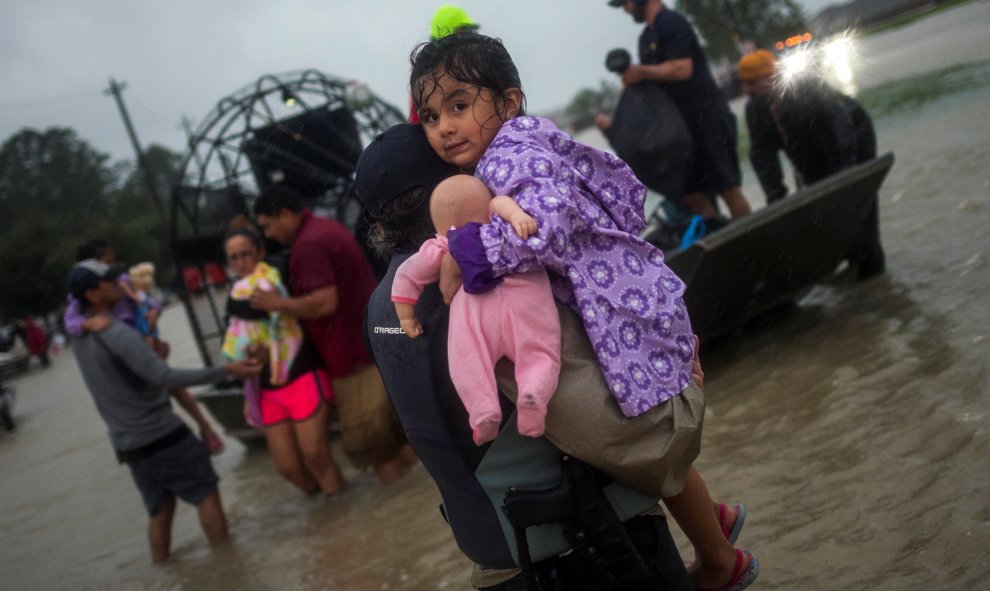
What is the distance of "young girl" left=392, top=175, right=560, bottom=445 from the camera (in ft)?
6.41

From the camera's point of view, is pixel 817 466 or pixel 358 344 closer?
pixel 817 466

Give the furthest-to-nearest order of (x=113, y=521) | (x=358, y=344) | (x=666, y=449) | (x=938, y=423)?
(x=113, y=521) < (x=358, y=344) < (x=938, y=423) < (x=666, y=449)

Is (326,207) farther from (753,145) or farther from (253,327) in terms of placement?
(753,145)

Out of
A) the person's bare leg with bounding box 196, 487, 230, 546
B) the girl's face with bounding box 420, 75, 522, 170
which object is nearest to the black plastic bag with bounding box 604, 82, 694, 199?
the person's bare leg with bounding box 196, 487, 230, 546

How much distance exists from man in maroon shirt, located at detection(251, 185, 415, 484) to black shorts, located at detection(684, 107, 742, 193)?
244cm

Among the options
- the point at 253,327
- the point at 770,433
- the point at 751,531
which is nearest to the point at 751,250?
the point at 770,433

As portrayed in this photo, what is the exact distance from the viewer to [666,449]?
210 centimetres

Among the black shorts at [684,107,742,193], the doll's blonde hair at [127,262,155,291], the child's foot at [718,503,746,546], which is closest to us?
the child's foot at [718,503,746,546]

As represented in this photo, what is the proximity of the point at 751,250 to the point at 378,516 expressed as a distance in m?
A: 2.96

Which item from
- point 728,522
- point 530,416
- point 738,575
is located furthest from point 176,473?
point 530,416

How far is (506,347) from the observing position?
201cm

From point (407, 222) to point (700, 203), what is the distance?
15.5 ft

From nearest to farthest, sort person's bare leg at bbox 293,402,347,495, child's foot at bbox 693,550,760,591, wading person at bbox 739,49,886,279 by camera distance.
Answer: child's foot at bbox 693,550,760,591 < person's bare leg at bbox 293,402,347,495 < wading person at bbox 739,49,886,279

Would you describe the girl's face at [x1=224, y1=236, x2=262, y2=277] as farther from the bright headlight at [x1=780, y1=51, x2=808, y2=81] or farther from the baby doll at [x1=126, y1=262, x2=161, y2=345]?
the bright headlight at [x1=780, y1=51, x2=808, y2=81]
